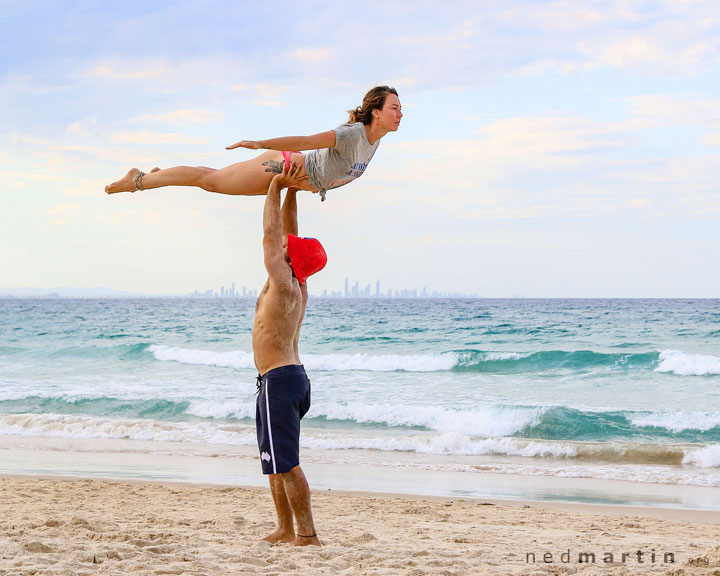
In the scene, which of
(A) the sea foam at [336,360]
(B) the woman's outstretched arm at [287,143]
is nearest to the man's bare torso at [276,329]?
(B) the woman's outstretched arm at [287,143]

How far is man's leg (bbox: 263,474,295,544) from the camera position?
15.8ft

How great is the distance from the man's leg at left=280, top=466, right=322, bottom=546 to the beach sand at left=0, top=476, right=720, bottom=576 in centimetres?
11

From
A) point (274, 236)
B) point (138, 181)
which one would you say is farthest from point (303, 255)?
point (138, 181)

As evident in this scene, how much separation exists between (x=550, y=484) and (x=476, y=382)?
363 inches

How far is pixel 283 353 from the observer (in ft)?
15.2

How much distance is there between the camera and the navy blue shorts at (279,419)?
4570 mm

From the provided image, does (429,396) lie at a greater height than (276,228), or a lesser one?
lesser

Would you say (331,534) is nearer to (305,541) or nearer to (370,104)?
(305,541)

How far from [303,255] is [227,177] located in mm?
707

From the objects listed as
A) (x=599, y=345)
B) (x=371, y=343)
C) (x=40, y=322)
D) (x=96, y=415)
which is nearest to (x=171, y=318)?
(x=40, y=322)

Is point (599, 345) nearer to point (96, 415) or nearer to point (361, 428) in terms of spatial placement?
point (361, 428)

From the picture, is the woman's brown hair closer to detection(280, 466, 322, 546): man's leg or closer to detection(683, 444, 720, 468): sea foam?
detection(280, 466, 322, 546): man's leg

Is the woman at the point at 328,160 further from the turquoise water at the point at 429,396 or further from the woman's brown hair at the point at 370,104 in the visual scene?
the turquoise water at the point at 429,396

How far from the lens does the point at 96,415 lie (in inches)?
528
